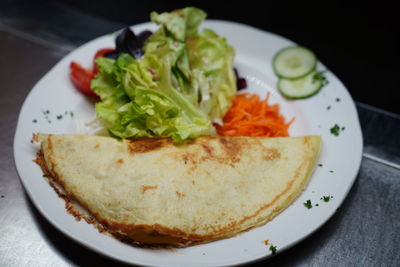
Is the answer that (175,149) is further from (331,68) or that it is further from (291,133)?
(331,68)

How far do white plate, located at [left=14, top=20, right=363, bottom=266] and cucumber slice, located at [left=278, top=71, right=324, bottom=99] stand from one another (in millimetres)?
52

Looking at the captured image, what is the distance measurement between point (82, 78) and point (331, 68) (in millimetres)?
2215

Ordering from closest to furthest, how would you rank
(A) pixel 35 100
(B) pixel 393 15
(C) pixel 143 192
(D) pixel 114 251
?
(D) pixel 114 251
(C) pixel 143 192
(A) pixel 35 100
(B) pixel 393 15

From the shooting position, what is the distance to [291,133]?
335 centimetres

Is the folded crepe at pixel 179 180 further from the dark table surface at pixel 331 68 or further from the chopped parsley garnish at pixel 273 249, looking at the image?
the dark table surface at pixel 331 68

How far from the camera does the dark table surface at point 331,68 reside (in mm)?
2684

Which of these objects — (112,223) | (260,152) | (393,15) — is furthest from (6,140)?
(393,15)

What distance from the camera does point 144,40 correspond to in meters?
3.73

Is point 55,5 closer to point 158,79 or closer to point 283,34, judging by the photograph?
point 158,79

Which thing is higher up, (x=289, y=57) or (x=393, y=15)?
(x=393, y=15)

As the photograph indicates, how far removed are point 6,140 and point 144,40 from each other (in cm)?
137

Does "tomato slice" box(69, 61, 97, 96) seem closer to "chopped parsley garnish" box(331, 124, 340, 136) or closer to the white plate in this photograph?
the white plate

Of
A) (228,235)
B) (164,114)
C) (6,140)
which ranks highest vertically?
(164,114)

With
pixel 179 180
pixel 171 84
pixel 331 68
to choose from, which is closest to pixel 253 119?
pixel 171 84
